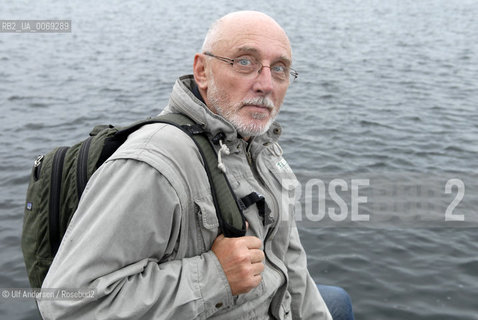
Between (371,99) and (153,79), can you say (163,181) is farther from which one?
(153,79)

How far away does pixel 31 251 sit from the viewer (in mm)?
2604

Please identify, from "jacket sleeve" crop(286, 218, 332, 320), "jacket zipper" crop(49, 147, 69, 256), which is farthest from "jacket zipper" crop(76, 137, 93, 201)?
"jacket sleeve" crop(286, 218, 332, 320)

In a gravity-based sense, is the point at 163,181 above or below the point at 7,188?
above

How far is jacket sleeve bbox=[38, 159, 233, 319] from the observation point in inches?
85.3

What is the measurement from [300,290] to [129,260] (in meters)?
1.48

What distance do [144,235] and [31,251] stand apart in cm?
75

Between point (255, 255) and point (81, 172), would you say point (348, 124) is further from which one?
point (81, 172)

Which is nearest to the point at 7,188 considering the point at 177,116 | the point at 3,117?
the point at 3,117

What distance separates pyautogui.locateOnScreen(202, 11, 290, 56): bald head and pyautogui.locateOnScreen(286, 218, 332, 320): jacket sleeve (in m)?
1.25

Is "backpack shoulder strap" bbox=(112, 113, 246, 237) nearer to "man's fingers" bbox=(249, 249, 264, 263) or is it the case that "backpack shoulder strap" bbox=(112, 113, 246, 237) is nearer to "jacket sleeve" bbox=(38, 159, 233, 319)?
"man's fingers" bbox=(249, 249, 264, 263)

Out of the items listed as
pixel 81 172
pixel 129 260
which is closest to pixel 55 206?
pixel 81 172

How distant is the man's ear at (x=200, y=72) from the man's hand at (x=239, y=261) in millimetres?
1013

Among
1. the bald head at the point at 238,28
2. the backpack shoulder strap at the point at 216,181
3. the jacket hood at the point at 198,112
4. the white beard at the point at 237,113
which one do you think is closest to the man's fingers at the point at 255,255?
the backpack shoulder strap at the point at 216,181

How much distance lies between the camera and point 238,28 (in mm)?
2973
